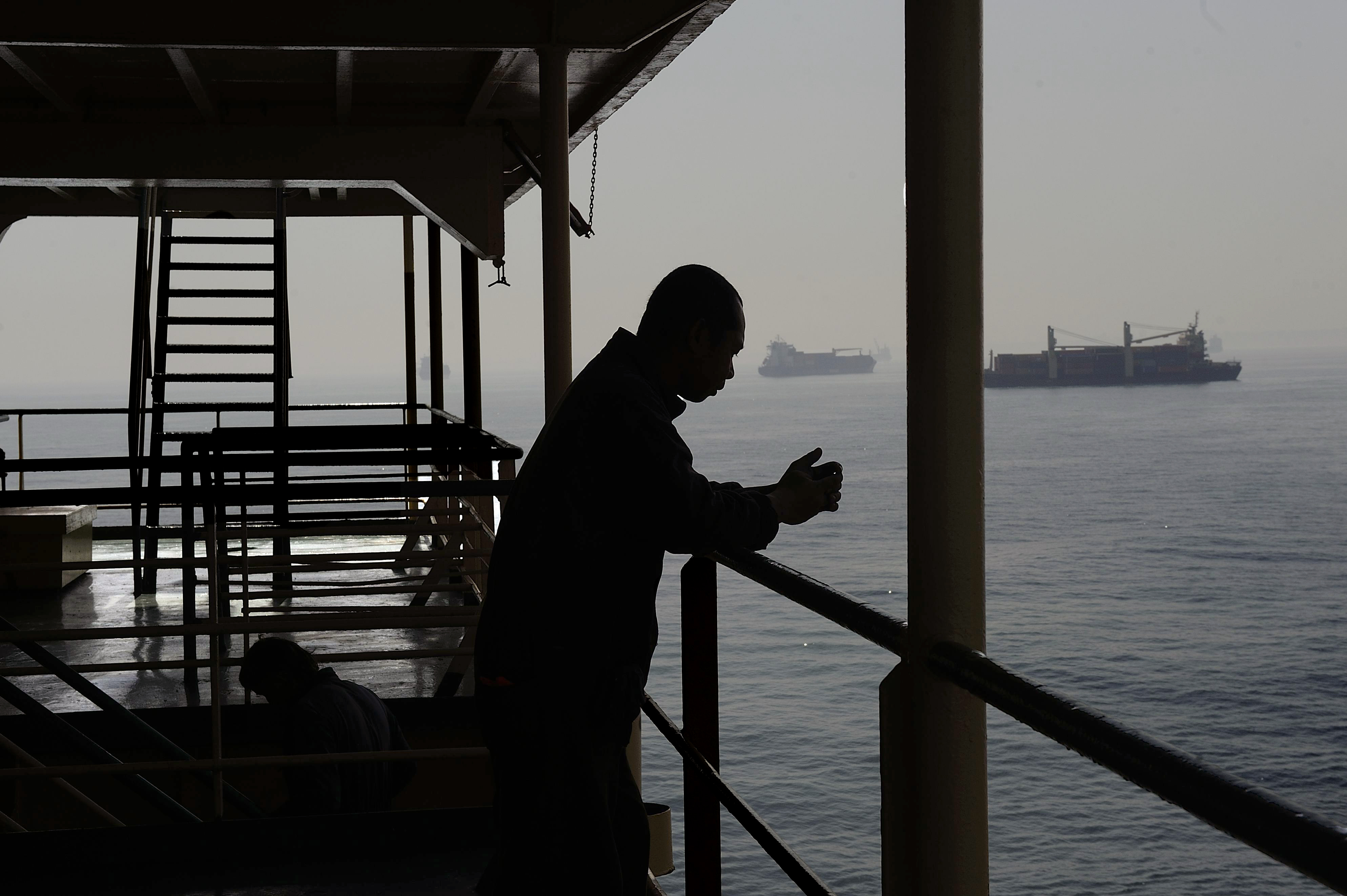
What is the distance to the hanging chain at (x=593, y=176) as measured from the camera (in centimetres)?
708

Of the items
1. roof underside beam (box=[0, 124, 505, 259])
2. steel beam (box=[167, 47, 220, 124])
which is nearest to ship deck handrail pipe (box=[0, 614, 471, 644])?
steel beam (box=[167, 47, 220, 124])

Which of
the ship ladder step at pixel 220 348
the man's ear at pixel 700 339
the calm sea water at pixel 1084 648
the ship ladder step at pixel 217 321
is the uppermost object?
the ship ladder step at pixel 217 321

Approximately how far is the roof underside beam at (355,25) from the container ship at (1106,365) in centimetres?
14580

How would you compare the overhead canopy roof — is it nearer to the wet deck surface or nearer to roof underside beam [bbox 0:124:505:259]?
roof underside beam [bbox 0:124:505:259]

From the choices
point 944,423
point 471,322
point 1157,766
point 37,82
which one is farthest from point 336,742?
point 471,322

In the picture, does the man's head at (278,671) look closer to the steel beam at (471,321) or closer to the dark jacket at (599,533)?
the dark jacket at (599,533)

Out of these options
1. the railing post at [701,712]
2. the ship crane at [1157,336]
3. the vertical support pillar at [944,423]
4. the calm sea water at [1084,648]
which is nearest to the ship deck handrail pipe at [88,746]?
the railing post at [701,712]

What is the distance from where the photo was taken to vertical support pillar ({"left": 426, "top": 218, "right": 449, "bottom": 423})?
34.3ft

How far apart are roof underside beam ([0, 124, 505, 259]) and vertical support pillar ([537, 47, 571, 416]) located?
140 cm

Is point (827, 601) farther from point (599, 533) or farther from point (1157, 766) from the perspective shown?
point (1157, 766)

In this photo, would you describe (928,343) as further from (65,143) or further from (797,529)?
(797,529)

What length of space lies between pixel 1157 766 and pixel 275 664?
3363mm

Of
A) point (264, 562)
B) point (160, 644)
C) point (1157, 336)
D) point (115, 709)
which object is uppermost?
point (1157, 336)

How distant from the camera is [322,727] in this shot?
12.2 ft
